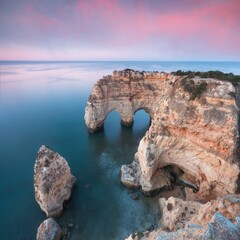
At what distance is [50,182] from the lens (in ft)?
55.6

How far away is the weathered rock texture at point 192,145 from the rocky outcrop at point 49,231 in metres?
A: 8.20

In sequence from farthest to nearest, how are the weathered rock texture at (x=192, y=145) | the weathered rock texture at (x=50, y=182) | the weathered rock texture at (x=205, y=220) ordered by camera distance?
the weathered rock texture at (x=50, y=182) → the weathered rock texture at (x=192, y=145) → the weathered rock texture at (x=205, y=220)

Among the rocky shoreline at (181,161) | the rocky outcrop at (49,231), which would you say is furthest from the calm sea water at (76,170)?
the rocky shoreline at (181,161)

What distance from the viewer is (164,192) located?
19.7 metres

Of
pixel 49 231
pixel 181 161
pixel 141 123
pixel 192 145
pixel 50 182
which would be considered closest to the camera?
pixel 49 231

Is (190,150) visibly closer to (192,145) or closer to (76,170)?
(192,145)

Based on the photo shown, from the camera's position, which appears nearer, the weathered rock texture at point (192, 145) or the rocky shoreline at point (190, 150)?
the rocky shoreline at point (190, 150)

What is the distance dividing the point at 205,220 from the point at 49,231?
11472 mm

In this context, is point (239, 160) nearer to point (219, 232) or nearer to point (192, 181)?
point (192, 181)

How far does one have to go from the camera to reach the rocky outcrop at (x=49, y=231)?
47.4 ft

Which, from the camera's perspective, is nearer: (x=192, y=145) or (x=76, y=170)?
(x=192, y=145)

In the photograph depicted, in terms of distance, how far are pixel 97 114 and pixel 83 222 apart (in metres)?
18.9

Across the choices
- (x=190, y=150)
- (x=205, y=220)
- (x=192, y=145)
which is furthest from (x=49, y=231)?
(x=192, y=145)

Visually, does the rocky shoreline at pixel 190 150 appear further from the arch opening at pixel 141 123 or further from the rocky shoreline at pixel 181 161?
the arch opening at pixel 141 123
